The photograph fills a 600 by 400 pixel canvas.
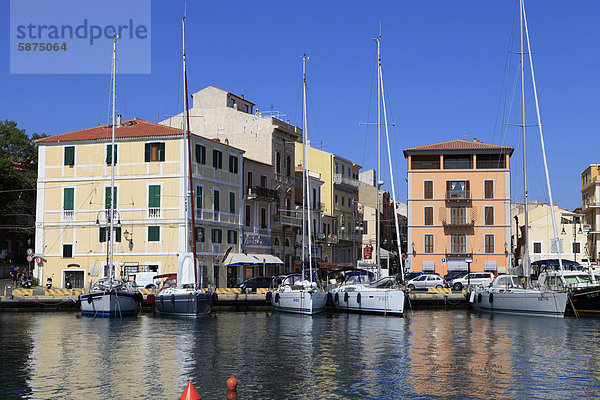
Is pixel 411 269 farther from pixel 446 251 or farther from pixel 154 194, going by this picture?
pixel 154 194

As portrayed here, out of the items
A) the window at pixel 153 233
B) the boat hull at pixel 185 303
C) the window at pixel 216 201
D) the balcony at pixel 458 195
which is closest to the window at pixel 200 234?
the window at pixel 216 201

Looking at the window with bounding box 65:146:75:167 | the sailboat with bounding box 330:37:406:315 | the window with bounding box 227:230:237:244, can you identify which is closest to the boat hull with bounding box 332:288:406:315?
the sailboat with bounding box 330:37:406:315

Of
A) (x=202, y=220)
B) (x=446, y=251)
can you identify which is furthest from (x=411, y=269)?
(x=202, y=220)

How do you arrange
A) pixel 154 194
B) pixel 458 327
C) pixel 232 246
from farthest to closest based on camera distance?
pixel 232 246 < pixel 154 194 < pixel 458 327

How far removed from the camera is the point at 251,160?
65375 mm

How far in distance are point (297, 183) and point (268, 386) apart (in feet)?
180

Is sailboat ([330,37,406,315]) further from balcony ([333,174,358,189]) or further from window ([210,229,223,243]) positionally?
balcony ([333,174,358,189])

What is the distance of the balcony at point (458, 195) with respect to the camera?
77000mm

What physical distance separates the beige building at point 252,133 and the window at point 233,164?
5.19 m

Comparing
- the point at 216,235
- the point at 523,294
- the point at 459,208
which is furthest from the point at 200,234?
the point at 459,208

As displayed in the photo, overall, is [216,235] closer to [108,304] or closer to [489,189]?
[108,304]

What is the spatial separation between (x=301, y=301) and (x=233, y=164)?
20.4 meters

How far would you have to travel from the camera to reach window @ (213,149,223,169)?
60.3 metres

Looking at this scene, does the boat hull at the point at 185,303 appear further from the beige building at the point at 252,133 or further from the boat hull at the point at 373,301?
the beige building at the point at 252,133
